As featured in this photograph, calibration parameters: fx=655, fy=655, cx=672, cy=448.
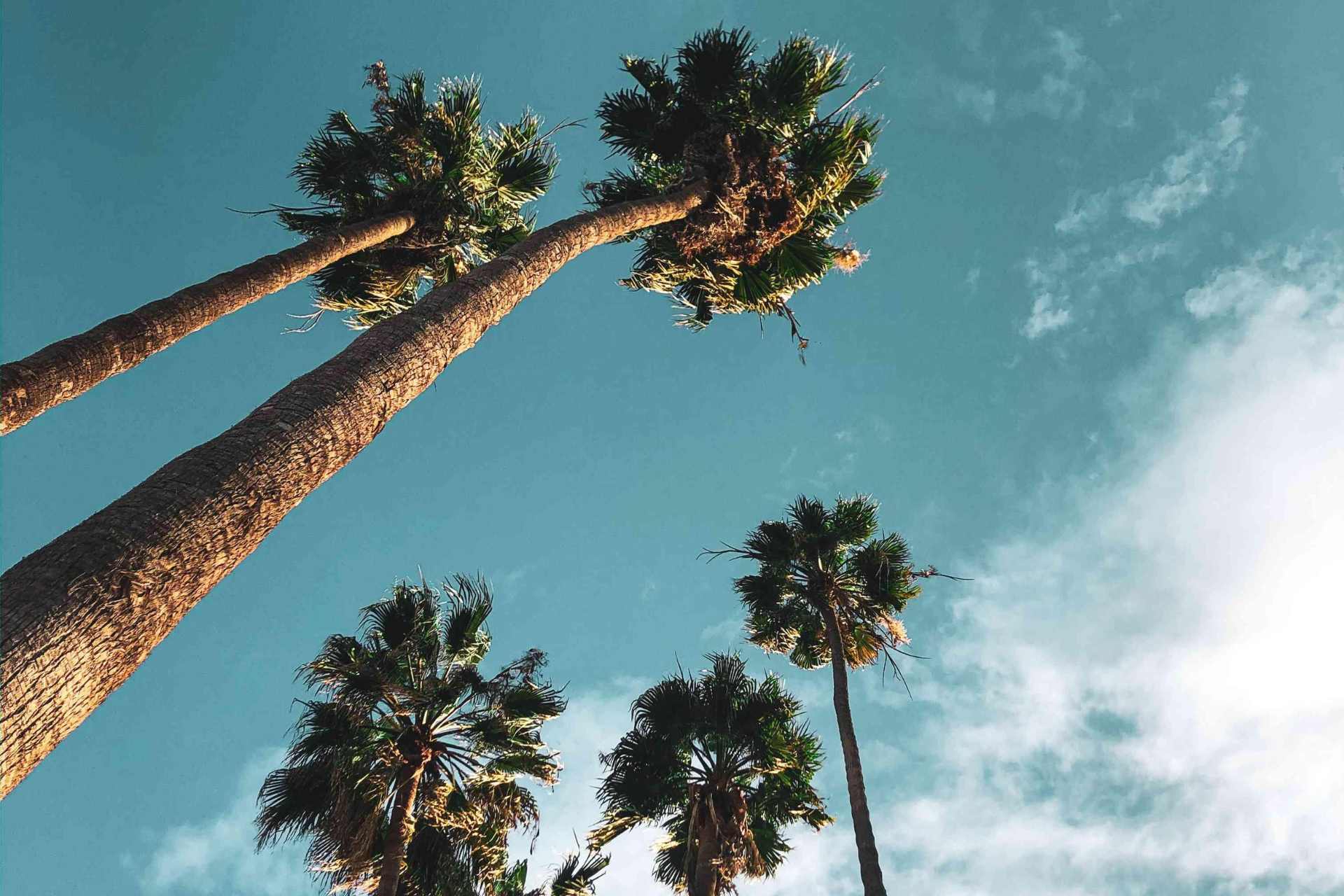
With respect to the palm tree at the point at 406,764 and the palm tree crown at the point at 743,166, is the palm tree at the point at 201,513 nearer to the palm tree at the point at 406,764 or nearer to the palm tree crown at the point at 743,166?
the palm tree crown at the point at 743,166

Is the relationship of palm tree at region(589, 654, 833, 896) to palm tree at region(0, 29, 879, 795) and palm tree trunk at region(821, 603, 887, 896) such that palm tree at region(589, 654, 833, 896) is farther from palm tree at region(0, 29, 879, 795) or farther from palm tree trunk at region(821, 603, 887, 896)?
palm tree at region(0, 29, 879, 795)

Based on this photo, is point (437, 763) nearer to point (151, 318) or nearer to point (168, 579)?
point (151, 318)

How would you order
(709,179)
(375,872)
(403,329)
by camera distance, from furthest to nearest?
(709,179) < (375,872) < (403,329)

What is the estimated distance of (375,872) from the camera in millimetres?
8453

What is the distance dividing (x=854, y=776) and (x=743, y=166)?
8729 mm

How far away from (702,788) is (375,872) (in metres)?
4.53

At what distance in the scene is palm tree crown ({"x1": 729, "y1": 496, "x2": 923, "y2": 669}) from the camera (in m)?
12.4

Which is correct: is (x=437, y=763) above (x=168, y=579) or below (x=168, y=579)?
above

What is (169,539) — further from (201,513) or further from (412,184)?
(412,184)

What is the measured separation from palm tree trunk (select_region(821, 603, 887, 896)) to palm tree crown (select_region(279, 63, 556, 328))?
8.80 metres

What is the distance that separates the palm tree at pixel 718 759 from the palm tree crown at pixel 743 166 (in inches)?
241

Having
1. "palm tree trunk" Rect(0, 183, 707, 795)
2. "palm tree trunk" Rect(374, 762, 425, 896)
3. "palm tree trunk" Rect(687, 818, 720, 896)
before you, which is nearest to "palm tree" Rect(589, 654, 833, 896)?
"palm tree trunk" Rect(687, 818, 720, 896)

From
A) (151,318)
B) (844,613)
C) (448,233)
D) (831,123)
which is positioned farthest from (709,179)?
(844,613)

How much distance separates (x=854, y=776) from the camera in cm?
906
